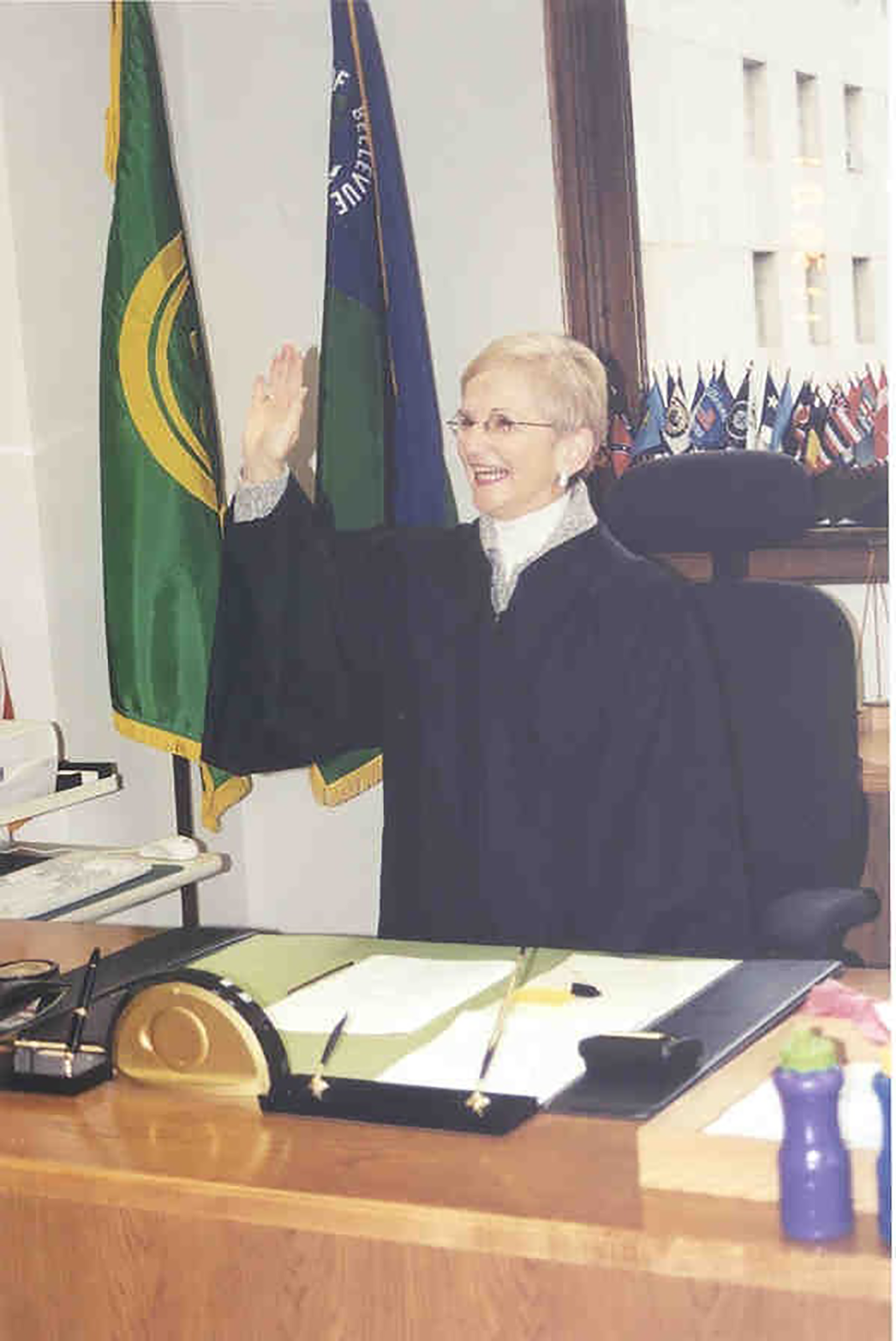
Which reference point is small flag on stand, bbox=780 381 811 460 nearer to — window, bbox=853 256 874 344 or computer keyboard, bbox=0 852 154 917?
window, bbox=853 256 874 344

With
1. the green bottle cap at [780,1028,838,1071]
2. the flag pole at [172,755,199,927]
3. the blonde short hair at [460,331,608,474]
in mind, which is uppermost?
the blonde short hair at [460,331,608,474]

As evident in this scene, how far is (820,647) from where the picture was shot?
7.23 ft

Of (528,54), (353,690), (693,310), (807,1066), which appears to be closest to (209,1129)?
(807,1066)

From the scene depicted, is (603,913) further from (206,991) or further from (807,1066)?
(807,1066)

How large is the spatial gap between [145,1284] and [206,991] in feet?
0.79

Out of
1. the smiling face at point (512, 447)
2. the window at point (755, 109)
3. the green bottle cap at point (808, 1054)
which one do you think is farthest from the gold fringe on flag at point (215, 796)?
the green bottle cap at point (808, 1054)

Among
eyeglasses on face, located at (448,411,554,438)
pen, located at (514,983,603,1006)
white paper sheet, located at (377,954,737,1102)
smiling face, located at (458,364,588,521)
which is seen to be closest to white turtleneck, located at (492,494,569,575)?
smiling face, located at (458,364,588,521)

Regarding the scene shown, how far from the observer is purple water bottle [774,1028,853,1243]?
1.04m

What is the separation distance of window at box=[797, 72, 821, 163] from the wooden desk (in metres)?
2.20

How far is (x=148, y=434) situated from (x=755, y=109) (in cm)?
127

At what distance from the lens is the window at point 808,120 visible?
3051 mm

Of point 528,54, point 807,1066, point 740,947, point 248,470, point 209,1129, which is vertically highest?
point 528,54

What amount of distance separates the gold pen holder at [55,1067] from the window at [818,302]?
2.08 m

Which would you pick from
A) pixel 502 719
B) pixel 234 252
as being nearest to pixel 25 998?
A: pixel 502 719
